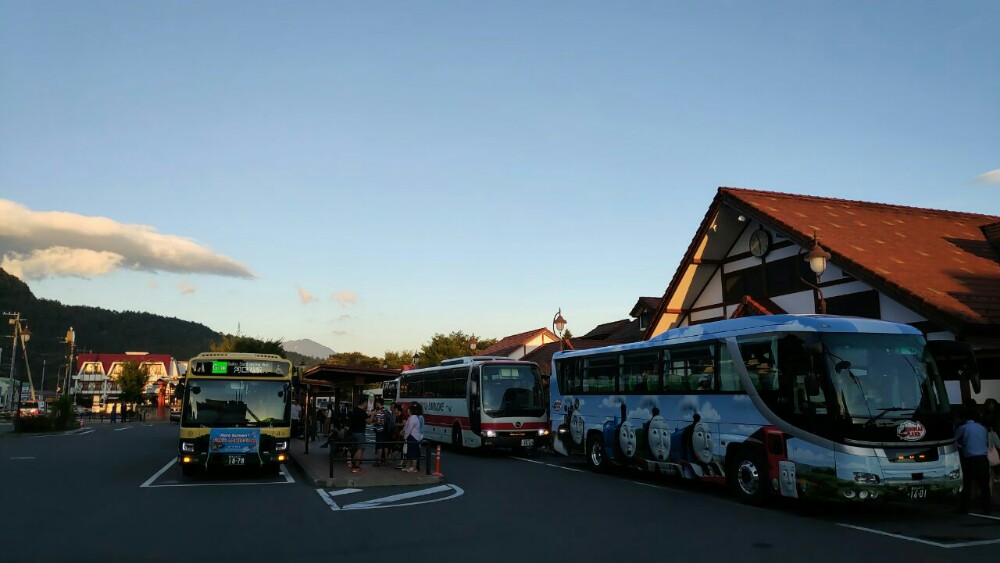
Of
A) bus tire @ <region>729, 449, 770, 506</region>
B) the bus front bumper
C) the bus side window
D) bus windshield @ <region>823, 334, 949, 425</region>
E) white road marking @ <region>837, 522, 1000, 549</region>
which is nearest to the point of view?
white road marking @ <region>837, 522, 1000, 549</region>

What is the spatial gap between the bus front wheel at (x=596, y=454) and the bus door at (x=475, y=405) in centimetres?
510

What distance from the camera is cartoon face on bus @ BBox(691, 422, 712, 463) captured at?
14.6 meters

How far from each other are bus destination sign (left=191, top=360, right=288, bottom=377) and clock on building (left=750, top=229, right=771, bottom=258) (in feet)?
52.5

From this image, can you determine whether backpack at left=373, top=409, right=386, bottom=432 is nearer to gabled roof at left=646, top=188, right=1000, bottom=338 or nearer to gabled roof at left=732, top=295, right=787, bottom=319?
gabled roof at left=732, top=295, right=787, bottom=319

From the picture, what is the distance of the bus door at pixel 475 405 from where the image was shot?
Result: 23984 millimetres

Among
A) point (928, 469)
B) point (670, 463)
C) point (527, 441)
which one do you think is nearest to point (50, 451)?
point (527, 441)

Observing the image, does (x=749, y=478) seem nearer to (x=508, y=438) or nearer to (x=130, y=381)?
(x=508, y=438)

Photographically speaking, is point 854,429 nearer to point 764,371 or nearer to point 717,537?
point 764,371

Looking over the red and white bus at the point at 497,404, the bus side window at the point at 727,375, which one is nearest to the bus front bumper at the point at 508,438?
the red and white bus at the point at 497,404

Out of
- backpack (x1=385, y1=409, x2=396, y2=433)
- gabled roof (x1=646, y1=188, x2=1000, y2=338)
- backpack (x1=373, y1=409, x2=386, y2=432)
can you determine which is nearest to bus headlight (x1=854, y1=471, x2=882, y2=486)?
gabled roof (x1=646, y1=188, x2=1000, y2=338)

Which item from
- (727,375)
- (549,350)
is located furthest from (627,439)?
(549,350)

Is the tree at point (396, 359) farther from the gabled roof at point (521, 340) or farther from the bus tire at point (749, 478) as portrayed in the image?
the bus tire at point (749, 478)

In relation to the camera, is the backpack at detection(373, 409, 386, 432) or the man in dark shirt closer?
the man in dark shirt

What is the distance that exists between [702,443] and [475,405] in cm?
1082
